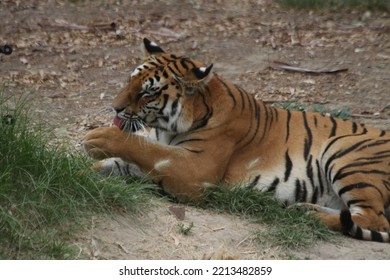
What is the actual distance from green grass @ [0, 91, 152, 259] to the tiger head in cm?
65

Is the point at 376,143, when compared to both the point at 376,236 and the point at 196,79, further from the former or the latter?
the point at 196,79

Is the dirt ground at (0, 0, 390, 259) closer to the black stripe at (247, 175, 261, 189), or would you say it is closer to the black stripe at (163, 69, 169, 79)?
the black stripe at (247, 175, 261, 189)

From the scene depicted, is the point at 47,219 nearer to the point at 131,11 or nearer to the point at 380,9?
the point at 131,11

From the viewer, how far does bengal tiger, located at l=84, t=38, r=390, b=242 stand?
6.34m

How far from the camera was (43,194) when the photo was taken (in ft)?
18.1

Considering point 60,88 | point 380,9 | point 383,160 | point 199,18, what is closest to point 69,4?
point 199,18

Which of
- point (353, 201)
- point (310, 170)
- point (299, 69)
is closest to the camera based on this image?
point (353, 201)

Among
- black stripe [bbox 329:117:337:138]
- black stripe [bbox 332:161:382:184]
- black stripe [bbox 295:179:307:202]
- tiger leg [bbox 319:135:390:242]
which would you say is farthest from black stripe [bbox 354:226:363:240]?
black stripe [bbox 329:117:337:138]

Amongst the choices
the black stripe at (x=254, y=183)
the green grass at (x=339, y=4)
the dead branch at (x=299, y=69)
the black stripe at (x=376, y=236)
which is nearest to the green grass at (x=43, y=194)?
the black stripe at (x=254, y=183)

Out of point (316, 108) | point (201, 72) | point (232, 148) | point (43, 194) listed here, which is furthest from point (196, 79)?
point (316, 108)

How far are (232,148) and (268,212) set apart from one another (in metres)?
0.62

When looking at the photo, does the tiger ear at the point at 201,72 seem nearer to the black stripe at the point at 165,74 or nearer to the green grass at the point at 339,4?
the black stripe at the point at 165,74

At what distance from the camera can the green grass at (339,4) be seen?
1326 centimetres

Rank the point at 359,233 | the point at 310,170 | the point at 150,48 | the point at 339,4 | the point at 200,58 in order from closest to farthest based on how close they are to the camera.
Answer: the point at 359,233, the point at 310,170, the point at 150,48, the point at 200,58, the point at 339,4
